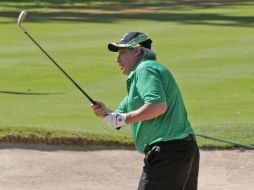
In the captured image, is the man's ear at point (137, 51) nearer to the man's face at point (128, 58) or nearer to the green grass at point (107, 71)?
the man's face at point (128, 58)

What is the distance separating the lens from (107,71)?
17.6m

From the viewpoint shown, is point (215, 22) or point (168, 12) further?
point (168, 12)

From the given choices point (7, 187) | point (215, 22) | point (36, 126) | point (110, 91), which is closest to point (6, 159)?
point (7, 187)

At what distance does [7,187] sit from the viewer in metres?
9.18

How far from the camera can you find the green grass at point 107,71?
11961mm

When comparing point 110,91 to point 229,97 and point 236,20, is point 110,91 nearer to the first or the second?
point 229,97

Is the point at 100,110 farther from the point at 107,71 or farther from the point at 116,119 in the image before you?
the point at 107,71

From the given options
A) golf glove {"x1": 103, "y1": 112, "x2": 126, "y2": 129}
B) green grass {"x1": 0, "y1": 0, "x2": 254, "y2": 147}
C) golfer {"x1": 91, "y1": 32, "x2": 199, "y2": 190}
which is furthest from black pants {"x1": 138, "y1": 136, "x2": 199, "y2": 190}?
green grass {"x1": 0, "y1": 0, "x2": 254, "y2": 147}

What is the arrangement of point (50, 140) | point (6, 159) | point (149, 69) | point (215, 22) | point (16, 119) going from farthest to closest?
point (215, 22) → point (16, 119) → point (50, 140) → point (6, 159) → point (149, 69)

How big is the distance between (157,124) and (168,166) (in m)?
0.30

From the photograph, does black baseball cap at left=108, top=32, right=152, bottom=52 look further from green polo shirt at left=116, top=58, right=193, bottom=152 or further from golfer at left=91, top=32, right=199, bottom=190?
green polo shirt at left=116, top=58, right=193, bottom=152

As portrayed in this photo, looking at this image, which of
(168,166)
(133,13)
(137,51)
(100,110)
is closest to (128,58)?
(137,51)

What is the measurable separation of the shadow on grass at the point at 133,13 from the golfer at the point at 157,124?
81.0ft

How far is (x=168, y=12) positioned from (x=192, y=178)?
33.9 metres
